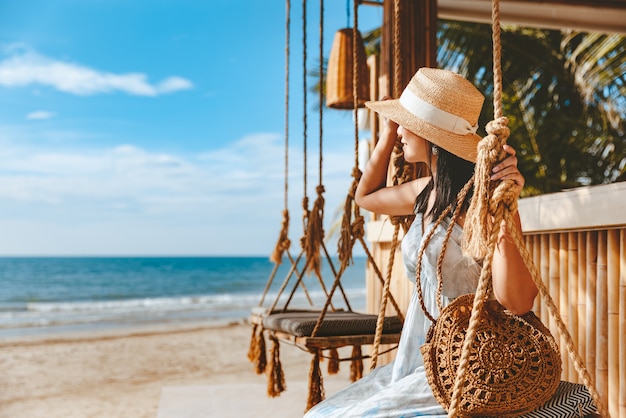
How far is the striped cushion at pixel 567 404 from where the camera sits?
1.26 m

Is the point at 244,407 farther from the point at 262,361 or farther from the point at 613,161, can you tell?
the point at 613,161

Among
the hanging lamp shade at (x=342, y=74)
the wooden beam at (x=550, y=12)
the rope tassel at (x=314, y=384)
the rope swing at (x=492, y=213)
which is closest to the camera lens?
the rope swing at (x=492, y=213)

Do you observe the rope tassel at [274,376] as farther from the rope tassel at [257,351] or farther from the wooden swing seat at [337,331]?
→ the wooden swing seat at [337,331]

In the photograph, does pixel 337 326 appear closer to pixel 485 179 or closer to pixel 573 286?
pixel 573 286

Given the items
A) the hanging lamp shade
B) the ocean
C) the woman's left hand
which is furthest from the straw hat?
the ocean

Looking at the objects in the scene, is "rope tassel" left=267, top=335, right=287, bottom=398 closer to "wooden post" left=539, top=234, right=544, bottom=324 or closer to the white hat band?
"wooden post" left=539, top=234, right=544, bottom=324

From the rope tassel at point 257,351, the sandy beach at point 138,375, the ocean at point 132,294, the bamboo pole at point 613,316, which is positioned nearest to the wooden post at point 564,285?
the bamboo pole at point 613,316

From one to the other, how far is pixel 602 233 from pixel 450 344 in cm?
109

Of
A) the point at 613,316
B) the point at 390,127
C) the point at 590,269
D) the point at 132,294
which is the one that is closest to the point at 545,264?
the point at 590,269

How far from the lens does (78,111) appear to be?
37.7 m

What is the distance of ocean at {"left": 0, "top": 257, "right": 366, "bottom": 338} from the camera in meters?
14.5

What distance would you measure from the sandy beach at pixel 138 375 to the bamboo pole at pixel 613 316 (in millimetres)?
2027

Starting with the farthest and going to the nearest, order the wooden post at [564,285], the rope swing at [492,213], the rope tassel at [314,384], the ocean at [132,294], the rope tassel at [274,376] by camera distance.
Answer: the ocean at [132,294], the rope tassel at [274,376], the rope tassel at [314,384], the wooden post at [564,285], the rope swing at [492,213]

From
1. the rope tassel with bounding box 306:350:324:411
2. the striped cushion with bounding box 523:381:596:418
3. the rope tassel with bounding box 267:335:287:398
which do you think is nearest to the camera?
the striped cushion with bounding box 523:381:596:418
